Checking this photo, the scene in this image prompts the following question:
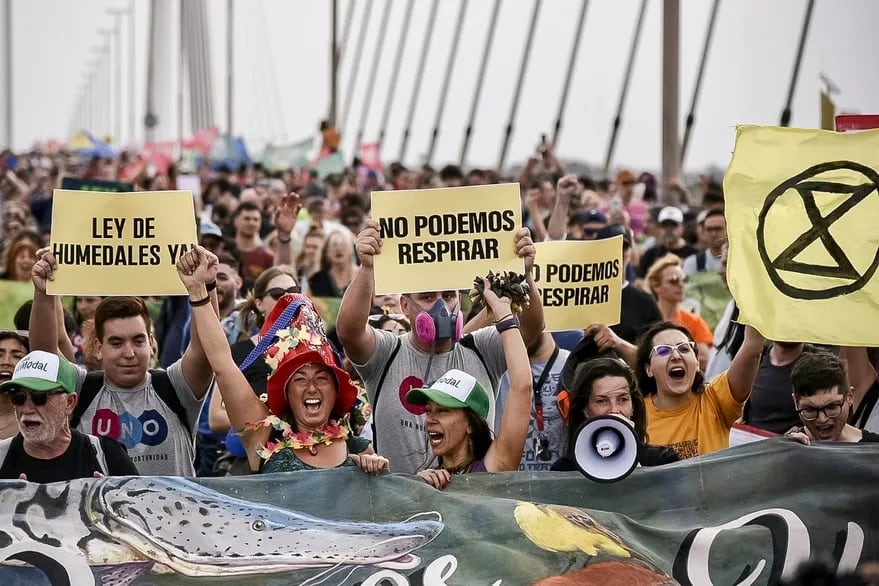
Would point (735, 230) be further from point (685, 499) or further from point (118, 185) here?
point (118, 185)

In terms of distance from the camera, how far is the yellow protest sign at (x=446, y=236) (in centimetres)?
564

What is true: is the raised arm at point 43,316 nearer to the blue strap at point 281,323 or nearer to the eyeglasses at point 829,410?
the blue strap at point 281,323

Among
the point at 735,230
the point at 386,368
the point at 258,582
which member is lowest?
the point at 258,582

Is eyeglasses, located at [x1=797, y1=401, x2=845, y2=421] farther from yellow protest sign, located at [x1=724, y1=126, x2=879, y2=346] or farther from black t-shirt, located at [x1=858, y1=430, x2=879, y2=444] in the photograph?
yellow protest sign, located at [x1=724, y1=126, x2=879, y2=346]

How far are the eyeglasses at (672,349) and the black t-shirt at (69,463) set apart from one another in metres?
2.07

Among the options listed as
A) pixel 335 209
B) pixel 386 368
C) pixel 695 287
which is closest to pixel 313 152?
pixel 335 209

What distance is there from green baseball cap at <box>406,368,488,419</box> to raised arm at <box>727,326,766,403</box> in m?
1.10

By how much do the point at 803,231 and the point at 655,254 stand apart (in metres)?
5.76

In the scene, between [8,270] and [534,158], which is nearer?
[8,270]

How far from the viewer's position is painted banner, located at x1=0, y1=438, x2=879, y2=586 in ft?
14.5

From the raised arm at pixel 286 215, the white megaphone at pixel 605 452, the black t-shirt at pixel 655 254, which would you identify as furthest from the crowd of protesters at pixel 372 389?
the black t-shirt at pixel 655 254

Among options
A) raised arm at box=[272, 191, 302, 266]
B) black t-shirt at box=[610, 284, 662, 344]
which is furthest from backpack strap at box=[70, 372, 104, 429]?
black t-shirt at box=[610, 284, 662, 344]

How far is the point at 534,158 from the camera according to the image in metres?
13.6

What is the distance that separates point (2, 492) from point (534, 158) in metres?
9.53
